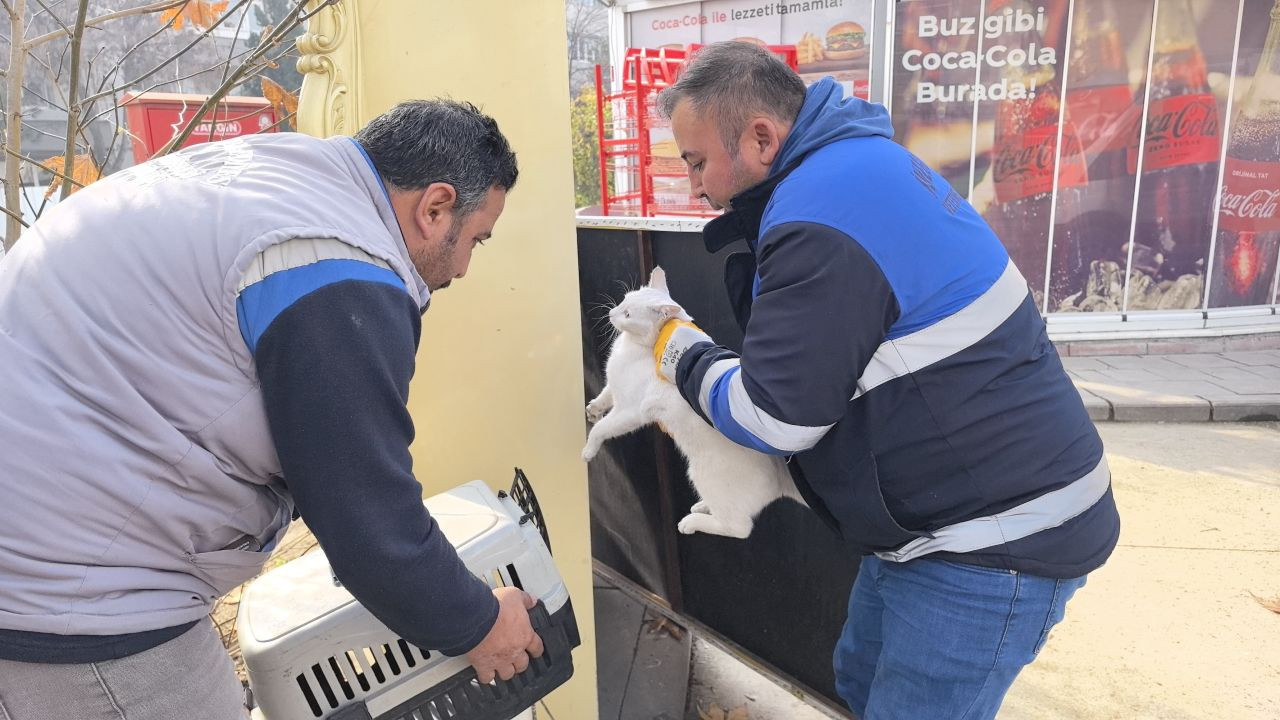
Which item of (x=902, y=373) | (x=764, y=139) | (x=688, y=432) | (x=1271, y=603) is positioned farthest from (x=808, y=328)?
(x=1271, y=603)

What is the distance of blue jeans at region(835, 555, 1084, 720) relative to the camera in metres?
1.68

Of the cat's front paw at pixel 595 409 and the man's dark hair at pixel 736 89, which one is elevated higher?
the man's dark hair at pixel 736 89

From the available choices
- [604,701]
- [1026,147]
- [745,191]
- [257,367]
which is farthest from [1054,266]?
[257,367]

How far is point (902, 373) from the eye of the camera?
60.8 inches

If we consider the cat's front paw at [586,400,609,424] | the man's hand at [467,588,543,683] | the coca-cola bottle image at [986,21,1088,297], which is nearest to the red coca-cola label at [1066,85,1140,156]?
the coca-cola bottle image at [986,21,1088,297]

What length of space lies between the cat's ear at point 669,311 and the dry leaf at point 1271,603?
338 cm

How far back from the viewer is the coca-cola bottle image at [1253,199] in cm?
720

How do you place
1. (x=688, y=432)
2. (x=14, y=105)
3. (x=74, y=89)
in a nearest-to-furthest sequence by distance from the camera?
1. (x=74, y=89)
2. (x=14, y=105)
3. (x=688, y=432)

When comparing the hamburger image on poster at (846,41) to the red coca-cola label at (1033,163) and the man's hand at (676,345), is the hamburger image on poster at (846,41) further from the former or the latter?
the man's hand at (676,345)

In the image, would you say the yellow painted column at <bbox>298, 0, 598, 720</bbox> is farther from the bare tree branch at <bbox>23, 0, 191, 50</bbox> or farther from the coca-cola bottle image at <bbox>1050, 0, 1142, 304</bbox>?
the coca-cola bottle image at <bbox>1050, 0, 1142, 304</bbox>

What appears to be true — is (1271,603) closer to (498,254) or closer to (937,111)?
(498,254)

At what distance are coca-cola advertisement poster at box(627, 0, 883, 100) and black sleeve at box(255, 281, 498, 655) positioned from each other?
729cm

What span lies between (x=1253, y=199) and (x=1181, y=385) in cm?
236

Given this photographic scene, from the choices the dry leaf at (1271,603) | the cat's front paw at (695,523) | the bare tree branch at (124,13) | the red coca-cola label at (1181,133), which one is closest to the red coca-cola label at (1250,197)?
the red coca-cola label at (1181,133)
